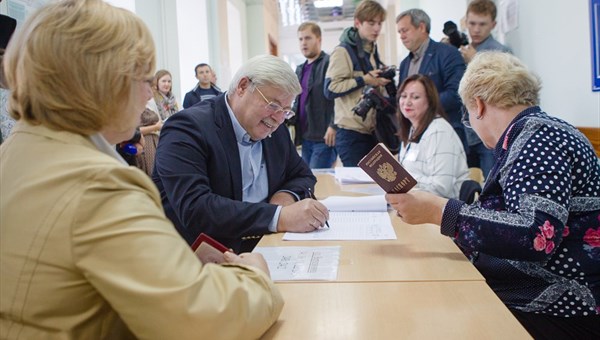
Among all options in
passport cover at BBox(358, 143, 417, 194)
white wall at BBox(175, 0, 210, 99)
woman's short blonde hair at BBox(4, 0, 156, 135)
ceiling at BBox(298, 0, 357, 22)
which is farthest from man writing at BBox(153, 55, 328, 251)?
ceiling at BBox(298, 0, 357, 22)

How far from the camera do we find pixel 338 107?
3633 millimetres

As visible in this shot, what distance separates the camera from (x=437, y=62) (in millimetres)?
3285

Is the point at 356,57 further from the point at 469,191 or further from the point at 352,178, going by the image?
the point at 469,191

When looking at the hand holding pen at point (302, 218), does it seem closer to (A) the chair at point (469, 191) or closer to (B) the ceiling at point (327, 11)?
(A) the chair at point (469, 191)

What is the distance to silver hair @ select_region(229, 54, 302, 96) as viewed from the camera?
1.79 m

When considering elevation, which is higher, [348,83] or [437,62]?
[437,62]

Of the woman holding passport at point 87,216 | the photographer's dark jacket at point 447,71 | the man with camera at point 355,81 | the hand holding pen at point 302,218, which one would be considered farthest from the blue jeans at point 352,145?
the woman holding passport at point 87,216

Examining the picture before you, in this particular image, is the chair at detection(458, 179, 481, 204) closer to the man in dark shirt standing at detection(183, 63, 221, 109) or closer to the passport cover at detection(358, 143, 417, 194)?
the passport cover at detection(358, 143, 417, 194)

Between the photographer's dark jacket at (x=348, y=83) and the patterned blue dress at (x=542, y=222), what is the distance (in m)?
2.10

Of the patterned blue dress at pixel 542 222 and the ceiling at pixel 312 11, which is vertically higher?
the ceiling at pixel 312 11

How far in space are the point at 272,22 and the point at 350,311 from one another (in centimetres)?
1105

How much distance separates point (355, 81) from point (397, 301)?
2608mm

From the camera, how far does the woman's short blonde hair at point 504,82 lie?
4.80 feet

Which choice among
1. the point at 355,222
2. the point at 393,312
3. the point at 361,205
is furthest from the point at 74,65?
the point at 361,205
